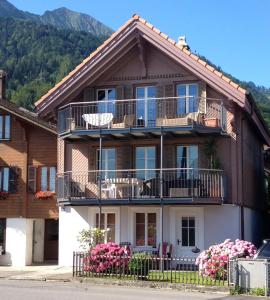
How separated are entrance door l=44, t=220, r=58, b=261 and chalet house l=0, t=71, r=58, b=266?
1.32 m

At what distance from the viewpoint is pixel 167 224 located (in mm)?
25984

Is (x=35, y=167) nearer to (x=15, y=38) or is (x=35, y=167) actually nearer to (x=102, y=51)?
(x=102, y=51)

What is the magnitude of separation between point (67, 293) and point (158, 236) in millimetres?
9610

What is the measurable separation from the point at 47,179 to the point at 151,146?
574 centimetres

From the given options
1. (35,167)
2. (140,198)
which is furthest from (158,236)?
(35,167)

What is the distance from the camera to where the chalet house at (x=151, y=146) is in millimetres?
25031

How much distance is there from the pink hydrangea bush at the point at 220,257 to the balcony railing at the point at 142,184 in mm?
4983

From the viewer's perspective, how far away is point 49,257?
1233 inches

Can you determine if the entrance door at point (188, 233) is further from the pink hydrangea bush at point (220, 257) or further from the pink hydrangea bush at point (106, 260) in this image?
the pink hydrangea bush at point (220, 257)

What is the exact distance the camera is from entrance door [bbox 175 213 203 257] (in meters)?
25.4

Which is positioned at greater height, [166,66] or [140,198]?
[166,66]

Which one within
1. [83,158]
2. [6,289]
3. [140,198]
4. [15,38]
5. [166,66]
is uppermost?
[15,38]

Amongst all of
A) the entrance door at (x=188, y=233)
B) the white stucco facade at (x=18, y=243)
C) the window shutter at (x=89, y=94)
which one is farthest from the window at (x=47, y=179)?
the entrance door at (x=188, y=233)

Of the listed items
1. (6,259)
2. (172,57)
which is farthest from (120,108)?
(6,259)
